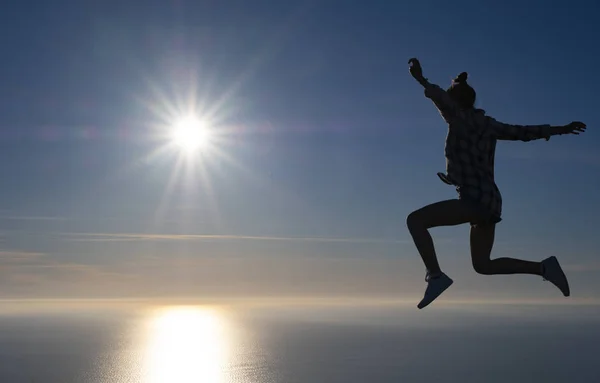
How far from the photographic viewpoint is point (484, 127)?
802 cm

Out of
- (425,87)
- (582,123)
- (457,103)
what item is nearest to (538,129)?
(582,123)

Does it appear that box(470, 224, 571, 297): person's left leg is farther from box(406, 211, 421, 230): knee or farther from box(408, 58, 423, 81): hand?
box(408, 58, 423, 81): hand

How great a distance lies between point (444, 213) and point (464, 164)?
731mm

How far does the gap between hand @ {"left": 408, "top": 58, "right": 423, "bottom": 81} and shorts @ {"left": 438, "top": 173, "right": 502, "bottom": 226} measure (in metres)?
1.35

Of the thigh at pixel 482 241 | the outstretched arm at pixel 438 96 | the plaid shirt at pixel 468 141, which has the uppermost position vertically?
the outstretched arm at pixel 438 96

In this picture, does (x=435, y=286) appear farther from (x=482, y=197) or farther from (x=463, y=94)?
(x=463, y=94)

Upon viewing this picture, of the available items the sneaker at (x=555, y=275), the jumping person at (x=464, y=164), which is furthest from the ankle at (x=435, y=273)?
the sneaker at (x=555, y=275)

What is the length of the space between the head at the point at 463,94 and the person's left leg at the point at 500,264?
5.82 ft

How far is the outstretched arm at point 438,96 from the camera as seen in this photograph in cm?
752

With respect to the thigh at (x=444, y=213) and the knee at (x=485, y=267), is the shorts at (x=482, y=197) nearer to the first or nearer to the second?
the thigh at (x=444, y=213)

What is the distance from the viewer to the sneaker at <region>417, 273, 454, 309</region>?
755cm

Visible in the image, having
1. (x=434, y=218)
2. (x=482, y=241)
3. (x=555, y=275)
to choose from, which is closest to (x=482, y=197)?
(x=434, y=218)

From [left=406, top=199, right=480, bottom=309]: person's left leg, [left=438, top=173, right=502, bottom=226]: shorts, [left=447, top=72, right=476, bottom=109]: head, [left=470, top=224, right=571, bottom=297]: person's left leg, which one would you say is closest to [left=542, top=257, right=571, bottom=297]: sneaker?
[left=470, top=224, right=571, bottom=297]: person's left leg

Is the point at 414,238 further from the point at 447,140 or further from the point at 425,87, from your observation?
the point at 425,87
